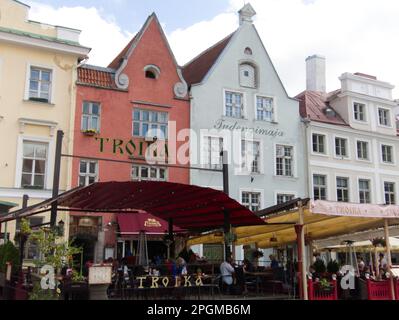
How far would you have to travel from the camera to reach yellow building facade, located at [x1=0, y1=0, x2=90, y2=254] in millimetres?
22266

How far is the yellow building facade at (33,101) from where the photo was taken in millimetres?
22266

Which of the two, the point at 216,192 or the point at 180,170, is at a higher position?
the point at 180,170

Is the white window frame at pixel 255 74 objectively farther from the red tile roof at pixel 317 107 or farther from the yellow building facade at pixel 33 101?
the yellow building facade at pixel 33 101

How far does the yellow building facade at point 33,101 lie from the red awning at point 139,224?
2414 mm

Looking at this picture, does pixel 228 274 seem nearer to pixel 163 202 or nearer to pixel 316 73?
pixel 163 202

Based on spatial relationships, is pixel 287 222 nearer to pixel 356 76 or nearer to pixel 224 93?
pixel 224 93

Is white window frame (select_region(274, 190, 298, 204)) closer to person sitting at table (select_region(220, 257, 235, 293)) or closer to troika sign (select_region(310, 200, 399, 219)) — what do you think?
troika sign (select_region(310, 200, 399, 219))

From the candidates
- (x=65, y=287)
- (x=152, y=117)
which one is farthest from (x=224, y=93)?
(x=65, y=287)

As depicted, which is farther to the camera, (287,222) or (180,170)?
(180,170)

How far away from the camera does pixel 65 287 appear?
11.5 meters

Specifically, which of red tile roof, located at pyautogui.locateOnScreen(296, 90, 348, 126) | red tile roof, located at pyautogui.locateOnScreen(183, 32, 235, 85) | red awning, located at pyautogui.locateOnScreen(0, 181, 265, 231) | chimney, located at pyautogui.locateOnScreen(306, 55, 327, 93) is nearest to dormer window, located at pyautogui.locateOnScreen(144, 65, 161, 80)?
red tile roof, located at pyautogui.locateOnScreen(183, 32, 235, 85)

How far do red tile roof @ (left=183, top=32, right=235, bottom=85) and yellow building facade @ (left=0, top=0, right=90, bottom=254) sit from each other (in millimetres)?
6846
